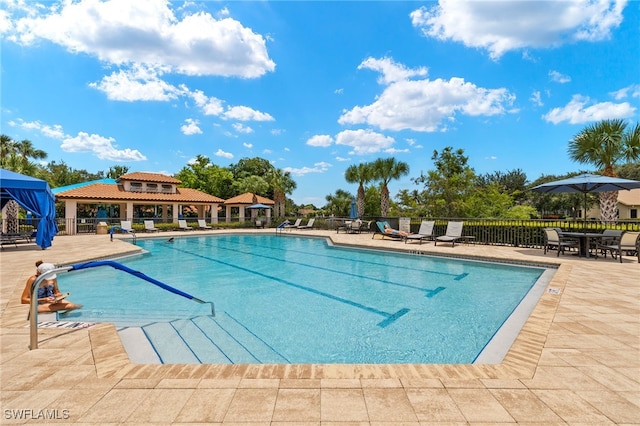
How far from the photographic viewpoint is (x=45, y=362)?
2.66 metres

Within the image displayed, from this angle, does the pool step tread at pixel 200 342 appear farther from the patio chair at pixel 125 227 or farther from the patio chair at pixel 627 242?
the patio chair at pixel 125 227

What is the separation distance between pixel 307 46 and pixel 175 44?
735 centimetres

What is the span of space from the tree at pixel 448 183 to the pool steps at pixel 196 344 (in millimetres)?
19632

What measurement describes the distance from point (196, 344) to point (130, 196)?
78.4 ft

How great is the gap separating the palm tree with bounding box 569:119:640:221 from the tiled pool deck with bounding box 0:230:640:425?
1288cm

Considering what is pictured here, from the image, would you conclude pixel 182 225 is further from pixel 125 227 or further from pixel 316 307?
pixel 316 307

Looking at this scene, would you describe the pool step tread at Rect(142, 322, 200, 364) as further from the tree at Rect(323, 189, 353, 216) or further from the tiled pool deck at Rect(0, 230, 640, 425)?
the tree at Rect(323, 189, 353, 216)

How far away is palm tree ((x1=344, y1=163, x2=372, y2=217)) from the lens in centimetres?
2303

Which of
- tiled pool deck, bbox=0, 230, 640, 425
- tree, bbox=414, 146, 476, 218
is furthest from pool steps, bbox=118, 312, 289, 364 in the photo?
tree, bbox=414, 146, 476, 218

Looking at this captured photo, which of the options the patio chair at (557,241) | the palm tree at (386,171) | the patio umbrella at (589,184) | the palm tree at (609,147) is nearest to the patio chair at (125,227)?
the palm tree at (386,171)

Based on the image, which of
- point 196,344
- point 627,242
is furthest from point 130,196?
point 627,242

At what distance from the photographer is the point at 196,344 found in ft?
13.1

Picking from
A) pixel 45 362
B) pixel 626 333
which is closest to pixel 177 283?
pixel 45 362

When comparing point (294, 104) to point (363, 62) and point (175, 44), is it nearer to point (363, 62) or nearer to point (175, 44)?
point (363, 62)
